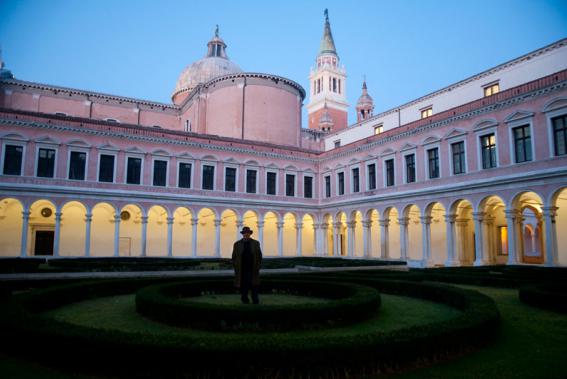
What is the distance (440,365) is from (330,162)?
30.5 meters

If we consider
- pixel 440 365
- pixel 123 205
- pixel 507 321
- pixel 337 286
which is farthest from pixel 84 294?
pixel 123 205

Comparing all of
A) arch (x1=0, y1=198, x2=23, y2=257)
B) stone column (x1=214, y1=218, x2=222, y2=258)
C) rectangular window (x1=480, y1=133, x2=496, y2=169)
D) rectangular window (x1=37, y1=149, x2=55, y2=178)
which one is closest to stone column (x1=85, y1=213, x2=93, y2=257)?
rectangular window (x1=37, y1=149, x2=55, y2=178)

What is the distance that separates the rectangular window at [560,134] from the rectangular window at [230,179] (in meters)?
21.0

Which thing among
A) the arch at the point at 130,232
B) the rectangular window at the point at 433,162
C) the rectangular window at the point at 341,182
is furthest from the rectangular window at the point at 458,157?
the arch at the point at 130,232

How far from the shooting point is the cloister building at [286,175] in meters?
22.3

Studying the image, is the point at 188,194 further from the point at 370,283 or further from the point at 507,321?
the point at 507,321

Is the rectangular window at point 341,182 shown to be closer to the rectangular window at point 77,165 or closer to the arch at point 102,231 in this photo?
the arch at point 102,231

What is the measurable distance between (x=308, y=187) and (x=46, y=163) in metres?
19.5

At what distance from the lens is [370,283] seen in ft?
41.6

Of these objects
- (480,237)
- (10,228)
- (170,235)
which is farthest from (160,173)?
(480,237)

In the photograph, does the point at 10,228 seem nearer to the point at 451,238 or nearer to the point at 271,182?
the point at 271,182

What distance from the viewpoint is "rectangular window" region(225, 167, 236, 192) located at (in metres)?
32.4

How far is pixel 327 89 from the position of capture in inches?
2467

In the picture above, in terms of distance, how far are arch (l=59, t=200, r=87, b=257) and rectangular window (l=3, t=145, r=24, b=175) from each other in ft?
12.7
